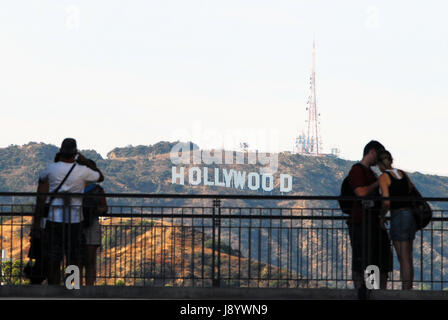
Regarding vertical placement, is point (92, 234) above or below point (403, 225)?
below

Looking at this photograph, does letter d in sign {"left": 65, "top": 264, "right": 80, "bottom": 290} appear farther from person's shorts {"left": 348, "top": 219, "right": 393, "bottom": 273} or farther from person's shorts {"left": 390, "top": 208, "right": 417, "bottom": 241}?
person's shorts {"left": 390, "top": 208, "right": 417, "bottom": 241}

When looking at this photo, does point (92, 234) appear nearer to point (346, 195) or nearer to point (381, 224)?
point (346, 195)

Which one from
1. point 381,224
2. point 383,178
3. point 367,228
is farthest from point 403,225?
point 383,178

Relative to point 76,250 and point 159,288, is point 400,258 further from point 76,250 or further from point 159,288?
point 76,250

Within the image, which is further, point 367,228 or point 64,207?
point 367,228

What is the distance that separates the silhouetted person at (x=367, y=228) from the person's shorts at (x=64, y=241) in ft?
10.7

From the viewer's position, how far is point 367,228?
35.0 feet

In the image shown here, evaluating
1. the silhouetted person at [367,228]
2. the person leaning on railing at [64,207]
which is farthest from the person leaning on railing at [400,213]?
the person leaning on railing at [64,207]

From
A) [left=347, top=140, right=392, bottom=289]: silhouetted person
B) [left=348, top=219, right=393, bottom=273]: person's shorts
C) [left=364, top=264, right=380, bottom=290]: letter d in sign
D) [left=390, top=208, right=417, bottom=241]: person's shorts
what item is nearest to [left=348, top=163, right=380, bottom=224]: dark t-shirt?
[left=347, top=140, right=392, bottom=289]: silhouetted person

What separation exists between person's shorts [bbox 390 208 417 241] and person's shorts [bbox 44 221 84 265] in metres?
3.73

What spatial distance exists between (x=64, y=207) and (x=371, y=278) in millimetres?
3688
